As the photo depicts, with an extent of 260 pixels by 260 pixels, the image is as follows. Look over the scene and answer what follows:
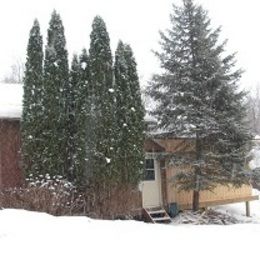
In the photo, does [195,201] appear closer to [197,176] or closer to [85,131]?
[197,176]

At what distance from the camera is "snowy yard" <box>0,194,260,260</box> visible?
26.3ft

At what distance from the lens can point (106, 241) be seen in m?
8.98

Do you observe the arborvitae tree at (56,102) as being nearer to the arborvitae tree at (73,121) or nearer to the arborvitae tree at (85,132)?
the arborvitae tree at (73,121)

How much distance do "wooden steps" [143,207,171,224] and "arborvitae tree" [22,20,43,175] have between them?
4.57 m

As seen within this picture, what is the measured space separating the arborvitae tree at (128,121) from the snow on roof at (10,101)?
3383 mm

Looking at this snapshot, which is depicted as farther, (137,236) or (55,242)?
(137,236)

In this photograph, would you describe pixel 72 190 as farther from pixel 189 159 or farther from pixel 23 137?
pixel 189 159

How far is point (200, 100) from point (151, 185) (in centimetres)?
410

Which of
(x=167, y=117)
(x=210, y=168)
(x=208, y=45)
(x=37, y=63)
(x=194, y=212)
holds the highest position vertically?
(x=208, y=45)

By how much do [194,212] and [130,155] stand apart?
473 centimetres

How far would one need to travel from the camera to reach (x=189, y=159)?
17812mm

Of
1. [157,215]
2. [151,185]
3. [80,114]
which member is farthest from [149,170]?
[80,114]

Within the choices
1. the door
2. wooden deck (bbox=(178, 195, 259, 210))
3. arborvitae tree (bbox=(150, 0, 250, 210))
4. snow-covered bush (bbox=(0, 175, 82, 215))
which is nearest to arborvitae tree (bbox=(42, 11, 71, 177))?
snow-covered bush (bbox=(0, 175, 82, 215))

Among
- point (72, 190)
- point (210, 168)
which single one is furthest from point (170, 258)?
point (210, 168)
